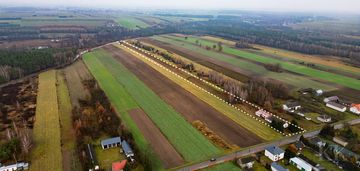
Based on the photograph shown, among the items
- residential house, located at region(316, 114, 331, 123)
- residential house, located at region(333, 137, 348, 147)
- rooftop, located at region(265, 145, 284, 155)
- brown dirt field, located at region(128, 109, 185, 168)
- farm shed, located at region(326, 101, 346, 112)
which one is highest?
farm shed, located at region(326, 101, 346, 112)

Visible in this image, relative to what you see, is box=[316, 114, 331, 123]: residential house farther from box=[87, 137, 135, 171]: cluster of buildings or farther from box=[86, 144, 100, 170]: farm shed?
box=[86, 144, 100, 170]: farm shed

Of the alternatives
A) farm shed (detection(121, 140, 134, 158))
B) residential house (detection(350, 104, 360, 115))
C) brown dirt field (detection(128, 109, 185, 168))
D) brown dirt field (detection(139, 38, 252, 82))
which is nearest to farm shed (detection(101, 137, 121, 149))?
farm shed (detection(121, 140, 134, 158))

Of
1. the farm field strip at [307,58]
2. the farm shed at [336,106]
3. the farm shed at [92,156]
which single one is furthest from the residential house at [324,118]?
the farm field strip at [307,58]

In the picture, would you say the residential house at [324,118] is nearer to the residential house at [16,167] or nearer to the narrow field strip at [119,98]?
the narrow field strip at [119,98]

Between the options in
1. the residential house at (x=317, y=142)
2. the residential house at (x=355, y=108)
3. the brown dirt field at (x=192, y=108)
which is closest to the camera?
the residential house at (x=317, y=142)

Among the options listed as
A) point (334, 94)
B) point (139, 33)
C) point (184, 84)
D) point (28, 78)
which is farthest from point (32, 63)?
point (139, 33)

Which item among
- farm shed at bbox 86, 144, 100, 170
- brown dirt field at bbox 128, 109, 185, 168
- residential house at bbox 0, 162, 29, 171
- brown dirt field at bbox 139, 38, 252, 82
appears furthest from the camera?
brown dirt field at bbox 139, 38, 252, 82
